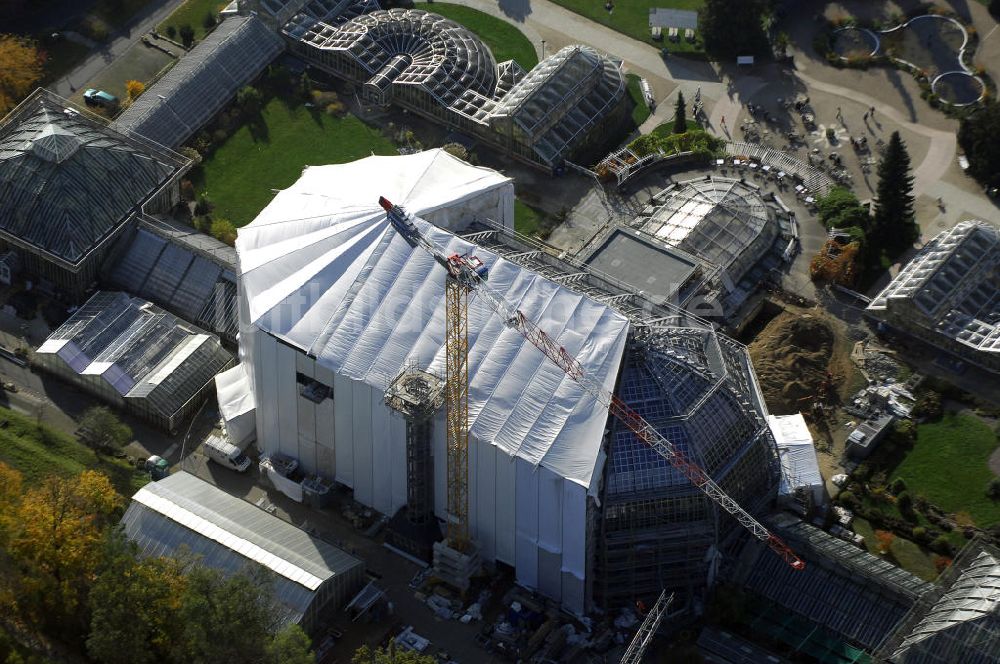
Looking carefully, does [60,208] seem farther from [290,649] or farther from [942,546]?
[942,546]

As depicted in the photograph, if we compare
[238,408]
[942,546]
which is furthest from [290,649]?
[942,546]

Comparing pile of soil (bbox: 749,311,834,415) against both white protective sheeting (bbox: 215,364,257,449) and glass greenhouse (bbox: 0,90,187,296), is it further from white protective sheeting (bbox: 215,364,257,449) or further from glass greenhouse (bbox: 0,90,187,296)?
glass greenhouse (bbox: 0,90,187,296)

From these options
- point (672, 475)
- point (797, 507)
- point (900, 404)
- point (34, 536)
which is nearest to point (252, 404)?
point (34, 536)

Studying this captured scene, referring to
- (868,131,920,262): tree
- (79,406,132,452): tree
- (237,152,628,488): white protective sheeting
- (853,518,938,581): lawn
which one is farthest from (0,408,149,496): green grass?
(868,131,920,262): tree

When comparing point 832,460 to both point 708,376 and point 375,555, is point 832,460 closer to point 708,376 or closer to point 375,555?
point 708,376

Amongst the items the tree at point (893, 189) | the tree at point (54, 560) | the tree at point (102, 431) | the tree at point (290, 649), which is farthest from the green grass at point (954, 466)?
the tree at point (54, 560)

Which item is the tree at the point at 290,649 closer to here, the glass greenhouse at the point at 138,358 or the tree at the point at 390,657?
the tree at the point at 390,657

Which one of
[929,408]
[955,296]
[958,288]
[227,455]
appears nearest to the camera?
[227,455]
